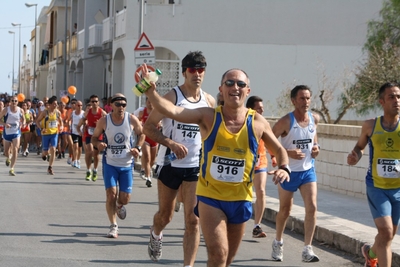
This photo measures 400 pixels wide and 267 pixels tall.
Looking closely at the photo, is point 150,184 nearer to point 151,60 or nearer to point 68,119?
point 151,60

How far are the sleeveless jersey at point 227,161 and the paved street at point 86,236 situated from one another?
2.58m

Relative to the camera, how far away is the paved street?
28.3ft

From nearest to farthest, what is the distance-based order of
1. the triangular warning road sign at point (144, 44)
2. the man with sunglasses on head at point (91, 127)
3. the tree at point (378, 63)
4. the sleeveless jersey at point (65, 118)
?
the man with sunglasses on head at point (91, 127), the tree at point (378, 63), the triangular warning road sign at point (144, 44), the sleeveless jersey at point (65, 118)

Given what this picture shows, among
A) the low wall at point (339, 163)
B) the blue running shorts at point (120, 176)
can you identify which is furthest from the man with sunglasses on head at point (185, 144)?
the low wall at point (339, 163)

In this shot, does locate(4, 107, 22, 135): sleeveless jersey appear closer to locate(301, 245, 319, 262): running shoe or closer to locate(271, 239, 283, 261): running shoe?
locate(271, 239, 283, 261): running shoe

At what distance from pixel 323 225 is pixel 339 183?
4910 mm

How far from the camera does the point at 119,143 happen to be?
35.6 feet

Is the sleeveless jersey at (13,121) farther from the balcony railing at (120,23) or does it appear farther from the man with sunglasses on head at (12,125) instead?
the balcony railing at (120,23)

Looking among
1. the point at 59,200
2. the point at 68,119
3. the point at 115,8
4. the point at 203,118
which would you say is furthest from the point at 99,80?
the point at 203,118

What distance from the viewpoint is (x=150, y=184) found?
17.4 m

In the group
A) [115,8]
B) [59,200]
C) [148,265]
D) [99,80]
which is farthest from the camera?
[99,80]

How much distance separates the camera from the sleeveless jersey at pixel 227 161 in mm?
5934

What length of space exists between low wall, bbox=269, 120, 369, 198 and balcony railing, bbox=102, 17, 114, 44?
21495mm

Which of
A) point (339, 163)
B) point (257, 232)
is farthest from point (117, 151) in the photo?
point (339, 163)
